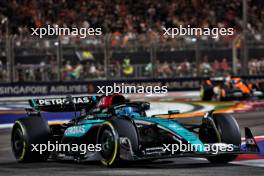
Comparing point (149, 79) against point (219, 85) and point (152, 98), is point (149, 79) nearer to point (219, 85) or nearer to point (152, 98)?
point (152, 98)

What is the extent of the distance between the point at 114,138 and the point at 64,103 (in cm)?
205

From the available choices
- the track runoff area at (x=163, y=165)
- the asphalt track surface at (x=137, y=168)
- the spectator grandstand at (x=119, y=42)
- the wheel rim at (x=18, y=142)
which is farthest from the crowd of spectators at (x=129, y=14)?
the asphalt track surface at (x=137, y=168)

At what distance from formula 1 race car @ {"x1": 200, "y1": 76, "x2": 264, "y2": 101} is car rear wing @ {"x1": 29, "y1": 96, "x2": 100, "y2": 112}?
14954mm

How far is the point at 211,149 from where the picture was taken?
1004 cm

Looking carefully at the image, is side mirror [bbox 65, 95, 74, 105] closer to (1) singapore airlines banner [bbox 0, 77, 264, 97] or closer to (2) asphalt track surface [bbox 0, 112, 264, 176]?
(2) asphalt track surface [bbox 0, 112, 264, 176]

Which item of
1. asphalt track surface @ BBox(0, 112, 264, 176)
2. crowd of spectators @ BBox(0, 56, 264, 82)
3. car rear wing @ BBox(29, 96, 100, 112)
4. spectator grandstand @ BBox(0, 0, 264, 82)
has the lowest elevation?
Result: asphalt track surface @ BBox(0, 112, 264, 176)

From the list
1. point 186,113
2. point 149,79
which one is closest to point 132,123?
point 186,113

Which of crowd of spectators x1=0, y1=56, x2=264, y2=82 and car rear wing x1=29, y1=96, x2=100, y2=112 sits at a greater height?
crowd of spectators x1=0, y1=56, x2=264, y2=82

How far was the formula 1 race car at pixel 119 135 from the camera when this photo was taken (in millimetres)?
9922

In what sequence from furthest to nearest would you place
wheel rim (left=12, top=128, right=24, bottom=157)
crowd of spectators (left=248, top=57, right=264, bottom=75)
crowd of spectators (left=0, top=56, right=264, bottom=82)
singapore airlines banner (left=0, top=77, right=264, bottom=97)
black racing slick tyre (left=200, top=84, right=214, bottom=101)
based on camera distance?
crowd of spectators (left=248, top=57, right=264, bottom=75) < singapore airlines banner (left=0, top=77, right=264, bottom=97) < crowd of spectators (left=0, top=56, right=264, bottom=82) < black racing slick tyre (left=200, top=84, right=214, bottom=101) < wheel rim (left=12, top=128, right=24, bottom=157)

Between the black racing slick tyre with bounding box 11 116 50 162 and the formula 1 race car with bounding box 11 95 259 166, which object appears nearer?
the formula 1 race car with bounding box 11 95 259 166

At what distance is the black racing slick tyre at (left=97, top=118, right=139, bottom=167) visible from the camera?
988 centimetres

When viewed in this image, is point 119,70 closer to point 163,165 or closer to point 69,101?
point 69,101

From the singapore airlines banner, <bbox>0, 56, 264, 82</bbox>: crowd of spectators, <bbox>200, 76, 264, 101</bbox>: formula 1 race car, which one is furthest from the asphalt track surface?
the singapore airlines banner
